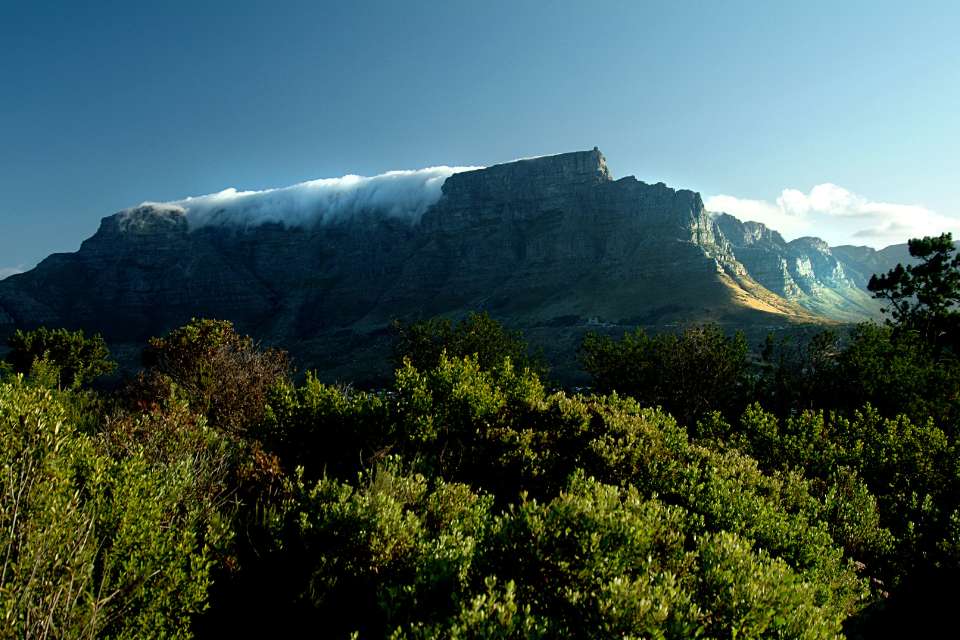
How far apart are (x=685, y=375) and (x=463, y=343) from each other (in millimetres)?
14300

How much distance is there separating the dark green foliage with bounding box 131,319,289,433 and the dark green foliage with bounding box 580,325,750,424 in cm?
1932

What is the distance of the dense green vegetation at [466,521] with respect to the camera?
6625 millimetres

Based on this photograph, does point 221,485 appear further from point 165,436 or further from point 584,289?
point 584,289

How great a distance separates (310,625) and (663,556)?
6118 millimetres

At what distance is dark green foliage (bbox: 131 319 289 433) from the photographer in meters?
26.8

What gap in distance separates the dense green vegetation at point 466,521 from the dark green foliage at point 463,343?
13.4 m

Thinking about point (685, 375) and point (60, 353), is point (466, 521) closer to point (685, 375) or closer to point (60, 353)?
point (685, 375)

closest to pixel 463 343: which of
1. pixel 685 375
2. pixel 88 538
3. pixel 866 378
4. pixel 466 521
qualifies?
pixel 685 375

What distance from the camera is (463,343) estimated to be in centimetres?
3450

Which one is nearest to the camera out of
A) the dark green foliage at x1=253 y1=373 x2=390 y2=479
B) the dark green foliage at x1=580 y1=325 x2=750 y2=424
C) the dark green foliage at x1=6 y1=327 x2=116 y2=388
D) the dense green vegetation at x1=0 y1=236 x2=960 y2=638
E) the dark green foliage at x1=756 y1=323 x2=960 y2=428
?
the dense green vegetation at x1=0 y1=236 x2=960 y2=638

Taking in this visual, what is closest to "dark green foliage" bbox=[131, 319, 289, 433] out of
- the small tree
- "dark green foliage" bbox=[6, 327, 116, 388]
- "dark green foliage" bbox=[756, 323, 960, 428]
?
"dark green foliage" bbox=[756, 323, 960, 428]

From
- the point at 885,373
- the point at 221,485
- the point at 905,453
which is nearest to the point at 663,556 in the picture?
the point at 221,485

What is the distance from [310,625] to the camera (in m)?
8.68

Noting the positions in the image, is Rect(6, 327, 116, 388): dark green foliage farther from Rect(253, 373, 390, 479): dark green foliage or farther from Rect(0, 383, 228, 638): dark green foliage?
Rect(0, 383, 228, 638): dark green foliage
